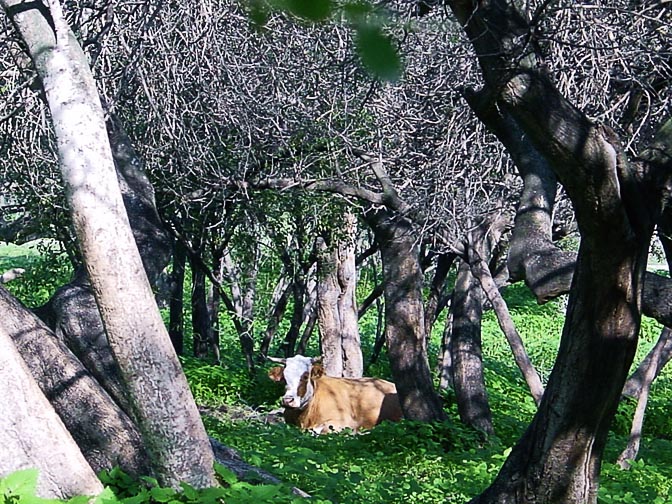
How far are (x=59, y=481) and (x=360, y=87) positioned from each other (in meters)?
5.10

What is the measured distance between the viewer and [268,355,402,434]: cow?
1240 centimetres

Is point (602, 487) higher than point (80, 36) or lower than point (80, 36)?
lower

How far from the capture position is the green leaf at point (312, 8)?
1.15 meters

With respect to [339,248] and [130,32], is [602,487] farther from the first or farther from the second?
[339,248]

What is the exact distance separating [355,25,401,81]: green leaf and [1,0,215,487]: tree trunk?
3.03m

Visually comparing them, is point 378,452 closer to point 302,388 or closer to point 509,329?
point 509,329

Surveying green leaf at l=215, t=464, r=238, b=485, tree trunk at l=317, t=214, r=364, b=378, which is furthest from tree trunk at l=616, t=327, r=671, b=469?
green leaf at l=215, t=464, r=238, b=485

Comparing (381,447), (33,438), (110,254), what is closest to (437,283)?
(381,447)

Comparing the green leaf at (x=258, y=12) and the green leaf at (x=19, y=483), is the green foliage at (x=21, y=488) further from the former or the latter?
the green leaf at (x=258, y=12)

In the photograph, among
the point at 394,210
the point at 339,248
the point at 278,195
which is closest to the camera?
the point at 394,210

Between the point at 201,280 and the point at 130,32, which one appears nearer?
the point at 130,32

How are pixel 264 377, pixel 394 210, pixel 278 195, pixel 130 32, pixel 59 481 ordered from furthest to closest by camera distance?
pixel 264 377 → pixel 278 195 → pixel 394 210 → pixel 130 32 → pixel 59 481

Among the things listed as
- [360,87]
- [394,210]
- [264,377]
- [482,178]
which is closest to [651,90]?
[482,178]

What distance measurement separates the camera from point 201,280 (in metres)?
15.9
